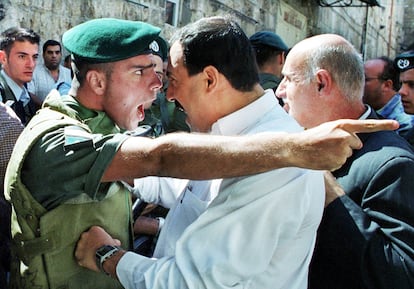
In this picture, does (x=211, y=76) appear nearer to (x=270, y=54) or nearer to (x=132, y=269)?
(x=132, y=269)

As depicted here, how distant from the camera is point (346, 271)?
5.09 feet

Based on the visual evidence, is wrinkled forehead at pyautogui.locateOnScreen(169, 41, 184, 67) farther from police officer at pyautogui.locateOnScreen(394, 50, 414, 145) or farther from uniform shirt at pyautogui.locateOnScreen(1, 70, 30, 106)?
uniform shirt at pyautogui.locateOnScreen(1, 70, 30, 106)

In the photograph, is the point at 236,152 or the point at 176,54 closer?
the point at 236,152

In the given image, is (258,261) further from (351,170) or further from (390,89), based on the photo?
(390,89)

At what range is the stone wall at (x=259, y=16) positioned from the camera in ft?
14.9

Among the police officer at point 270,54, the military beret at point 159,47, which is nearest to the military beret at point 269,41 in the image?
the police officer at point 270,54

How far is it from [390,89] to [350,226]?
259 centimetres

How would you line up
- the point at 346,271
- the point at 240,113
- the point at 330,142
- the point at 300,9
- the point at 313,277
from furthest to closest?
the point at 300,9 → the point at 313,277 → the point at 346,271 → the point at 240,113 → the point at 330,142

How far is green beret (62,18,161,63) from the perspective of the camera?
5.08ft

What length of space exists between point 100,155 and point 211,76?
1.29ft

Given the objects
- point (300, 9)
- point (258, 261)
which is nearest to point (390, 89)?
point (258, 261)

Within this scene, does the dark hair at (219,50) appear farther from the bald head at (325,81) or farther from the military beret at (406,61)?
the military beret at (406,61)

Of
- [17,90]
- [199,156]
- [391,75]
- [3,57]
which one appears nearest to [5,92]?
[17,90]

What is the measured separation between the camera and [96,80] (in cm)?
161
